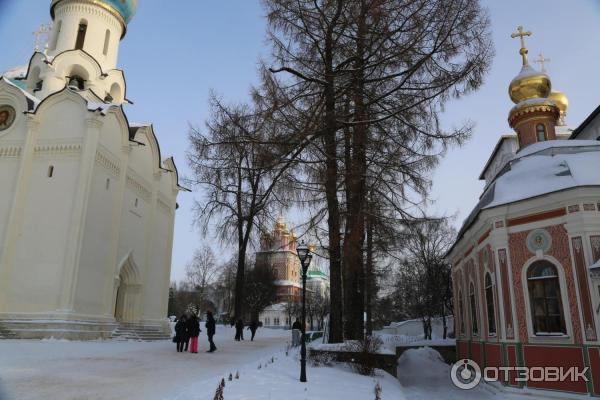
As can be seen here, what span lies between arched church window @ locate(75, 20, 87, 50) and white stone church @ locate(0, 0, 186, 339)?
5 centimetres

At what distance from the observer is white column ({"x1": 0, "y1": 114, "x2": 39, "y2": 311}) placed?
56.5 feet

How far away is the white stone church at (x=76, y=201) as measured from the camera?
56.1 ft

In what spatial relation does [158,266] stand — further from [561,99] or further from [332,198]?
[561,99]

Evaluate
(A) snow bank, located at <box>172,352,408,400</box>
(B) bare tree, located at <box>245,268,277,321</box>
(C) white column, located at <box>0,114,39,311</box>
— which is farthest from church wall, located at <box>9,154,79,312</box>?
(B) bare tree, located at <box>245,268,277,321</box>

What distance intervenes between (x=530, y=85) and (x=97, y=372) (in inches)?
676

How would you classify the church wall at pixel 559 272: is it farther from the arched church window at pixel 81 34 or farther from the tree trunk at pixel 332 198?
the arched church window at pixel 81 34

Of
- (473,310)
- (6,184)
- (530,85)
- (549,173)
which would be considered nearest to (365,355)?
(473,310)

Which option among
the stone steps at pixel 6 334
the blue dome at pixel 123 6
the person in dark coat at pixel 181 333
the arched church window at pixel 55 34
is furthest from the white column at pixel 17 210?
the blue dome at pixel 123 6

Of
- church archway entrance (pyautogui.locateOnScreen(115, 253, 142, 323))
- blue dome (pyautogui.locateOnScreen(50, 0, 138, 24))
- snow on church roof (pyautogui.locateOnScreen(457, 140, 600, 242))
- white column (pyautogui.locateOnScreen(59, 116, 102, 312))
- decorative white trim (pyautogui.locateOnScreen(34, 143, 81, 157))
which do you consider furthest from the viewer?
blue dome (pyautogui.locateOnScreen(50, 0, 138, 24))

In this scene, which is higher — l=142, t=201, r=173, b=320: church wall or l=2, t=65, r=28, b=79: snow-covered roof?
l=2, t=65, r=28, b=79: snow-covered roof

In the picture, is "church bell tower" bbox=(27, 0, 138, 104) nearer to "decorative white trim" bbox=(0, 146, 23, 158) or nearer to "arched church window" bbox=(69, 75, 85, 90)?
"arched church window" bbox=(69, 75, 85, 90)

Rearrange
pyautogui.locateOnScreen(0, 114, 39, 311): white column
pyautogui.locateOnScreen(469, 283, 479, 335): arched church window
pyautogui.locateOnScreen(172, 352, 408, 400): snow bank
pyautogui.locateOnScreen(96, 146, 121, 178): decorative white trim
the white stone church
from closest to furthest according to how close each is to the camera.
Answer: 1. pyautogui.locateOnScreen(172, 352, 408, 400): snow bank
2. pyautogui.locateOnScreen(469, 283, 479, 335): arched church window
3. the white stone church
4. pyautogui.locateOnScreen(0, 114, 39, 311): white column
5. pyautogui.locateOnScreen(96, 146, 121, 178): decorative white trim

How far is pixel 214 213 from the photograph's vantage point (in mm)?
23781

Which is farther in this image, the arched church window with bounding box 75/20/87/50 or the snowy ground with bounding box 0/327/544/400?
the arched church window with bounding box 75/20/87/50
